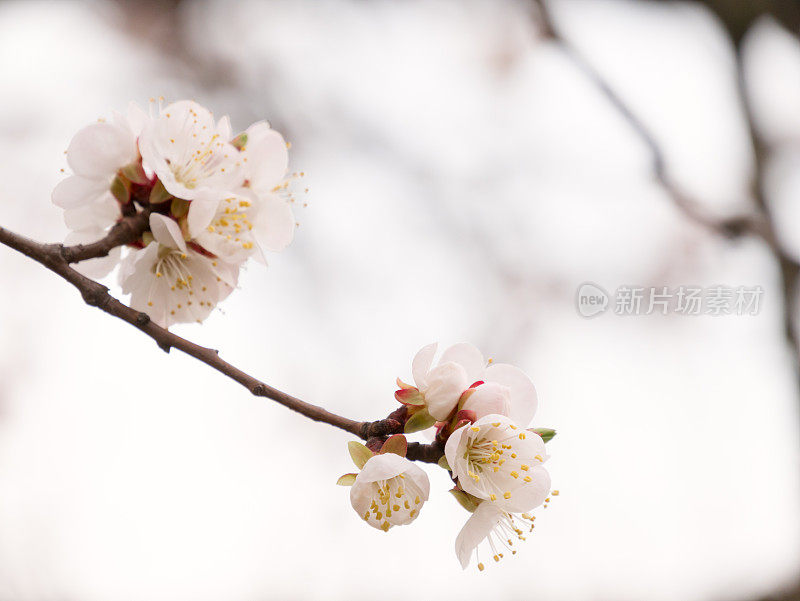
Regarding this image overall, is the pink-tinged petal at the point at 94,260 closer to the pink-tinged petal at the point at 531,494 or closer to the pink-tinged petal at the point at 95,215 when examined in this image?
the pink-tinged petal at the point at 95,215

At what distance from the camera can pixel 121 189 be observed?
47cm

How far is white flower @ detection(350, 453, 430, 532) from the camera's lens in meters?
0.39

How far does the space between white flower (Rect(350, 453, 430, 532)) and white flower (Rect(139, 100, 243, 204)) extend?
211 millimetres

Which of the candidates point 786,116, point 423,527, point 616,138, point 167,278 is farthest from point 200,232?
point 786,116

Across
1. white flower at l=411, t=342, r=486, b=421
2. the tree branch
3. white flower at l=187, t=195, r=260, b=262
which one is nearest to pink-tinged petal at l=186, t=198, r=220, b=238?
white flower at l=187, t=195, r=260, b=262

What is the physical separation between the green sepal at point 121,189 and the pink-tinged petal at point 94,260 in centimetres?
4

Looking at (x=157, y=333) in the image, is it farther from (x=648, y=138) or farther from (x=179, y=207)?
(x=648, y=138)

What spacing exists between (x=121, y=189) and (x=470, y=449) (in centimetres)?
29

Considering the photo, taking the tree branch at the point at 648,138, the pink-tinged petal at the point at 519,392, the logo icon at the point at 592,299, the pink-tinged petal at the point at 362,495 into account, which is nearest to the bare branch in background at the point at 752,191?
the tree branch at the point at 648,138

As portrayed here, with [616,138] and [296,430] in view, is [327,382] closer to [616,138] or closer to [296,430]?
[296,430]

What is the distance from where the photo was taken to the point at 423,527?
5.41 ft

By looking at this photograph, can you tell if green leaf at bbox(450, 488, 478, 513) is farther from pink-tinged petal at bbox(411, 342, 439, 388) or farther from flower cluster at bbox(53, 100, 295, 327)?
flower cluster at bbox(53, 100, 295, 327)

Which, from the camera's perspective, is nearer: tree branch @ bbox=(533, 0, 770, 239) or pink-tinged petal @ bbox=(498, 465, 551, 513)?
pink-tinged petal @ bbox=(498, 465, 551, 513)


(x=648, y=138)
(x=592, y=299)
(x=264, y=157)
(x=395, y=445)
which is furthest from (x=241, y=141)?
(x=648, y=138)
